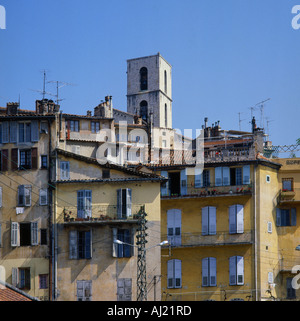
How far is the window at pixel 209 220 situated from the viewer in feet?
161

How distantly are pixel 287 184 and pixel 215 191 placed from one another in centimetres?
605

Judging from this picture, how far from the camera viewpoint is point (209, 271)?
4850 cm

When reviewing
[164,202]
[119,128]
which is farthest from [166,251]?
[119,128]

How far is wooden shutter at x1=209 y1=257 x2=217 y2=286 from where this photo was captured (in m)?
48.4

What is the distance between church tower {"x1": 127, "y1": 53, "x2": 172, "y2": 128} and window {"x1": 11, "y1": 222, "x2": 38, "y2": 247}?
54.7 meters

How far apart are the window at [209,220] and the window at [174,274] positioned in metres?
2.99

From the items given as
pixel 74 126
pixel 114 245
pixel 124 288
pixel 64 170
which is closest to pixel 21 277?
pixel 114 245

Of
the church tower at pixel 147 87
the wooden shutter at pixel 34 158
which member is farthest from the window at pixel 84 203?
the church tower at pixel 147 87

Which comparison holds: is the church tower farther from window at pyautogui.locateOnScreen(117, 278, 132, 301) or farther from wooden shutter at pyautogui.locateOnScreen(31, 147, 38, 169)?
window at pyautogui.locateOnScreen(117, 278, 132, 301)

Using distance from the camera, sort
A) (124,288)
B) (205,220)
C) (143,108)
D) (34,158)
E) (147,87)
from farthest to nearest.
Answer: (147,87), (143,108), (205,220), (34,158), (124,288)

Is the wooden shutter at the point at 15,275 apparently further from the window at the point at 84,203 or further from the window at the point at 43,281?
the window at the point at 84,203

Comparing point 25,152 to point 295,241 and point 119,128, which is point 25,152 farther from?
point 119,128

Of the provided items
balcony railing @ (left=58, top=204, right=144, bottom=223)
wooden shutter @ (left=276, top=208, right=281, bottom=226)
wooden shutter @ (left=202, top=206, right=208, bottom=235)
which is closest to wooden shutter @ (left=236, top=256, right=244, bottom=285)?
wooden shutter @ (left=202, top=206, right=208, bottom=235)

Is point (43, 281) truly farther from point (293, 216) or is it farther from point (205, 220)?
point (293, 216)
